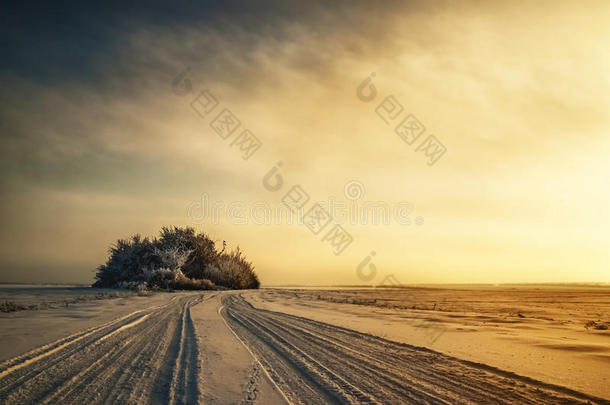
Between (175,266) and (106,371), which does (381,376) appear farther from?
(175,266)

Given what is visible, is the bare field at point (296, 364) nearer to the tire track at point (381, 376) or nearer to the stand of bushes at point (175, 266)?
the tire track at point (381, 376)

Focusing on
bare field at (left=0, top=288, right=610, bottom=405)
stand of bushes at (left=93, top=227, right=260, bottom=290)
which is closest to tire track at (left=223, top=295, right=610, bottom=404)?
bare field at (left=0, top=288, right=610, bottom=405)

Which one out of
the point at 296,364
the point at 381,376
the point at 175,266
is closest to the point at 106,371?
the point at 296,364

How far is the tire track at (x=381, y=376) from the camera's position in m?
4.61

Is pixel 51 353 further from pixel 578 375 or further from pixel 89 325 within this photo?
pixel 578 375

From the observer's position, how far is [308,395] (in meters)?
4.63

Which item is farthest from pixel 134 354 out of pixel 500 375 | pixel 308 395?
pixel 500 375

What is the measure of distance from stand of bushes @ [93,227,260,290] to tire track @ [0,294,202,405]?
2423cm

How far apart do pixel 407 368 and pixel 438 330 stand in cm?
486

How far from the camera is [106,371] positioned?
5480 mm

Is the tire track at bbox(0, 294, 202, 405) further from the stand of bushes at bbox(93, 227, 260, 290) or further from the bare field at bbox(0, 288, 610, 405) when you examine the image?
the stand of bushes at bbox(93, 227, 260, 290)

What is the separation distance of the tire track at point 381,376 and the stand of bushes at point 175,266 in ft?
85.6

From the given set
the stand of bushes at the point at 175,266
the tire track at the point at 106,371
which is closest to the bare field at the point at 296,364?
the tire track at the point at 106,371

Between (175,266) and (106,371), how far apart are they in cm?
3097
